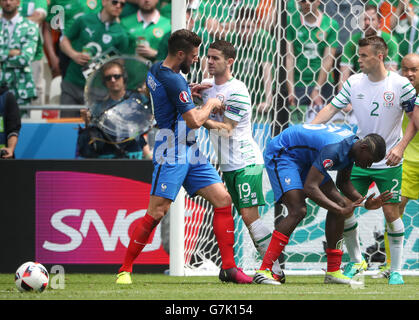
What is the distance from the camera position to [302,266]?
835 cm

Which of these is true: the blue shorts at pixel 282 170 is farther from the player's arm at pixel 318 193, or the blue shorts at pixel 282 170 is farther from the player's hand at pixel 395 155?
the player's hand at pixel 395 155

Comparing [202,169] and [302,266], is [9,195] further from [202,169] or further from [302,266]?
[302,266]

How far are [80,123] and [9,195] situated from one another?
146 centimetres

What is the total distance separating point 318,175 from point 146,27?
4.20 m

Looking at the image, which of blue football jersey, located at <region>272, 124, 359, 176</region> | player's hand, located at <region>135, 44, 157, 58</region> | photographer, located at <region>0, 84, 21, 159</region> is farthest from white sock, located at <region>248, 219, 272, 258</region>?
player's hand, located at <region>135, 44, 157, 58</region>

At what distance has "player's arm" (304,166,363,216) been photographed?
20.7 feet

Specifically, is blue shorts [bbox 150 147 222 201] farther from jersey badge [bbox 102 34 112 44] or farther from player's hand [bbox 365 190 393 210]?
jersey badge [bbox 102 34 112 44]

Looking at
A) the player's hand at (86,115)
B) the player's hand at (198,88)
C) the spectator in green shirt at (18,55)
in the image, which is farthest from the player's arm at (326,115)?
the spectator in green shirt at (18,55)

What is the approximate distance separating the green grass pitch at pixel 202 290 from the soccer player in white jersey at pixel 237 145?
619 mm

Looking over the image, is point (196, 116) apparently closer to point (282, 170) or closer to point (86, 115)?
point (282, 170)

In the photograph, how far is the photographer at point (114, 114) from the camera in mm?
8422

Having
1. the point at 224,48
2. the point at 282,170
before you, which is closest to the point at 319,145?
the point at 282,170

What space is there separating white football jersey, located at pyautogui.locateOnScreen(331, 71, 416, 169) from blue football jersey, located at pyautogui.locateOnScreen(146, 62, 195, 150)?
→ 5.03 feet

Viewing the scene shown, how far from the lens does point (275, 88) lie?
27.7ft
